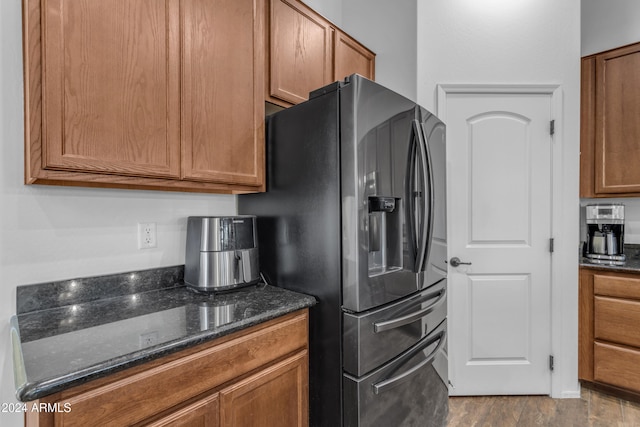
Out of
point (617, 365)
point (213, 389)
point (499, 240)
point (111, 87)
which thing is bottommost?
point (617, 365)

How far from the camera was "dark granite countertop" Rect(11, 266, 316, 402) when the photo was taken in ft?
2.58

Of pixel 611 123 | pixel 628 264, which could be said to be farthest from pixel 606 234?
pixel 611 123

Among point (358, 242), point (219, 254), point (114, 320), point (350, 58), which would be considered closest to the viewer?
point (114, 320)

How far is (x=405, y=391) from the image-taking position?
4.78 ft

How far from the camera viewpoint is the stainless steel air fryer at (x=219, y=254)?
4.65ft

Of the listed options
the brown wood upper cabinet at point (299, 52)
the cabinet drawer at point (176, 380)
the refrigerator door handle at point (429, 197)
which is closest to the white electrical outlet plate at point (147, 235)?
the cabinet drawer at point (176, 380)

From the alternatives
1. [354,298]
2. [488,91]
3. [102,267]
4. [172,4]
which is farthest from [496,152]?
[102,267]

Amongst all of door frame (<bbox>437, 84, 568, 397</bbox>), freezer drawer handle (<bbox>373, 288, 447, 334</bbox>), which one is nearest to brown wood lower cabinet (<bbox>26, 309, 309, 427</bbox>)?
freezer drawer handle (<bbox>373, 288, 447, 334</bbox>)

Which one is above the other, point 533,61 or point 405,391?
point 533,61

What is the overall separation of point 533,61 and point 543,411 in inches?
89.5

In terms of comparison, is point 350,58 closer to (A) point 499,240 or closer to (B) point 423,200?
(B) point 423,200

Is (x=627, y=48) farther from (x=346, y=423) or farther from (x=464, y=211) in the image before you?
(x=346, y=423)

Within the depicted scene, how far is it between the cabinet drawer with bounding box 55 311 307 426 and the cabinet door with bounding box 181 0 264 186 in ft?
2.24

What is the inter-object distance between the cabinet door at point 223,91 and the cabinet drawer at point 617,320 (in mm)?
2376
